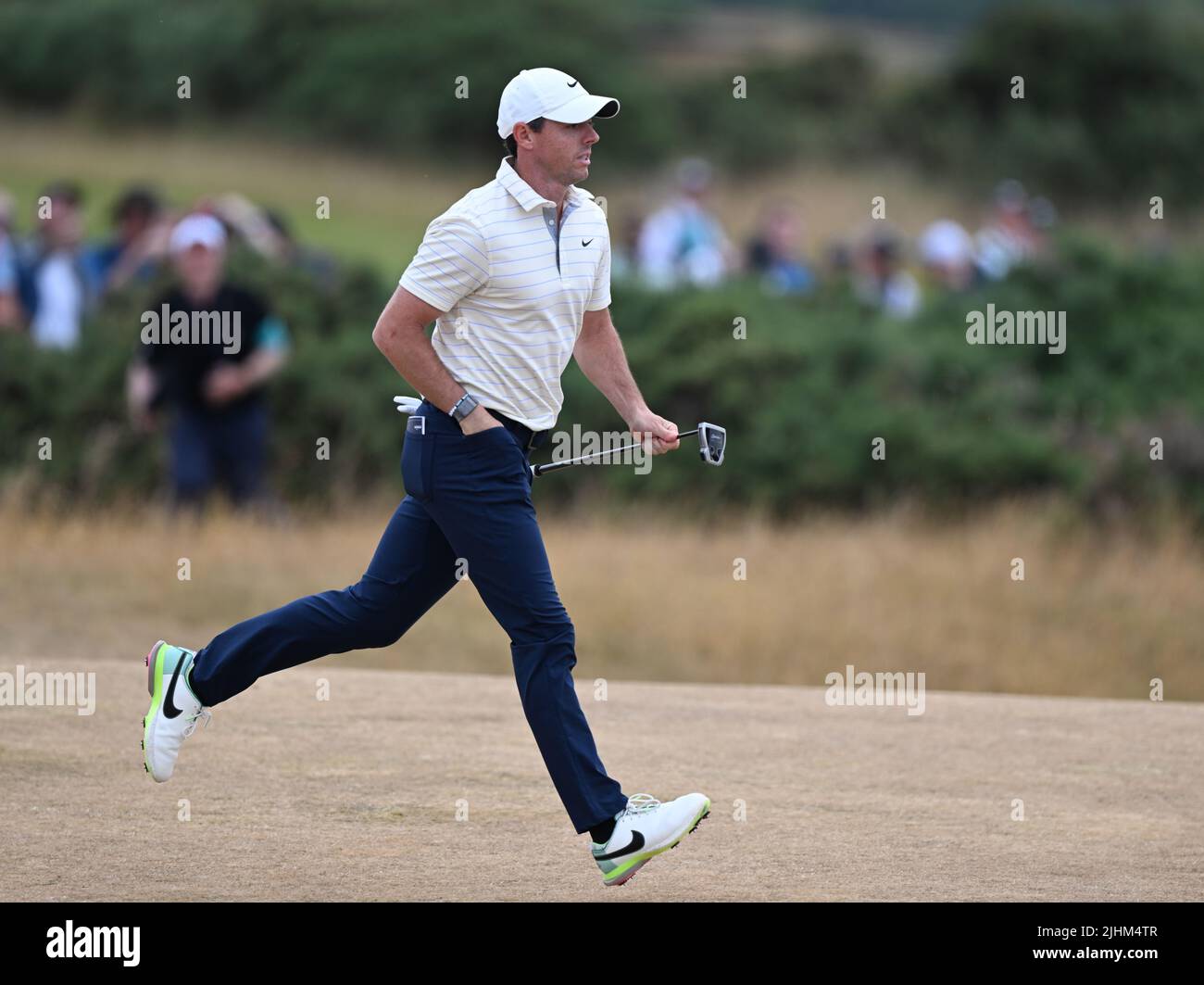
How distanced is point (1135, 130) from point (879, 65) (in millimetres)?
15851

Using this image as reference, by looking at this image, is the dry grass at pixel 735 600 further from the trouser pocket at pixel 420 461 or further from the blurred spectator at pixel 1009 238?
the trouser pocket at pixel 420 461

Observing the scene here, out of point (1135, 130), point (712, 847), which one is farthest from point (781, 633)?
point (1135, 130)

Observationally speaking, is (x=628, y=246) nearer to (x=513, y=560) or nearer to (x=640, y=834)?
(x=513, y=560)

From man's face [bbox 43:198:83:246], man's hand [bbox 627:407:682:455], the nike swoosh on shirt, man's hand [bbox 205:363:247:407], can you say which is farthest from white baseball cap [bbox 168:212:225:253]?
the nike swoosh on shirt

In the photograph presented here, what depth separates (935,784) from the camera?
26.4 ft

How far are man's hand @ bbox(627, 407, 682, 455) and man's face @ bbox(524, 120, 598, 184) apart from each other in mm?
867

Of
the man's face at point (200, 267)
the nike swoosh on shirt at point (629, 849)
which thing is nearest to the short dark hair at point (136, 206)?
the man's face at point (200, 267)

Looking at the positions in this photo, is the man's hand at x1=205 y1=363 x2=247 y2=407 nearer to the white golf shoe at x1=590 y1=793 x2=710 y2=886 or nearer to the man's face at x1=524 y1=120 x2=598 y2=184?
the man's face at x1=524 y1=120 x2=598 y2=184

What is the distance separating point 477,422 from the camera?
634 centimetres

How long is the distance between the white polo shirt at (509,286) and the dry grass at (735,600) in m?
6.72

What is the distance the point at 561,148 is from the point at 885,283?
13434 mm

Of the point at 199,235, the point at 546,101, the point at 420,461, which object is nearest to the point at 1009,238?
the point at 199,235

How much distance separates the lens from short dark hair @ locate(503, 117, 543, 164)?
642 cm

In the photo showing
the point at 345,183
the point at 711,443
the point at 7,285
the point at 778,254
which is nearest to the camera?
the point at 711,443
